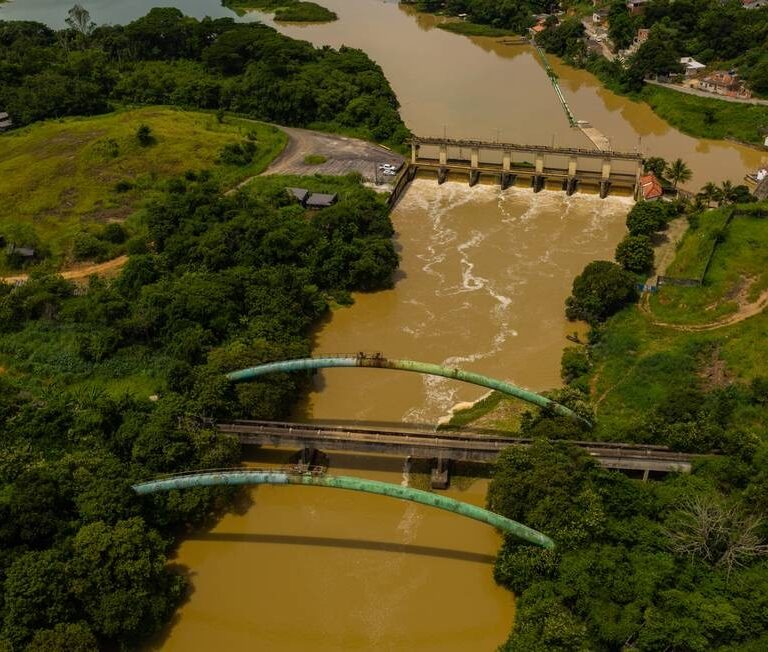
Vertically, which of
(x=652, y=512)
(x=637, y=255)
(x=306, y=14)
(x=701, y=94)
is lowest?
(x=652, y=512)

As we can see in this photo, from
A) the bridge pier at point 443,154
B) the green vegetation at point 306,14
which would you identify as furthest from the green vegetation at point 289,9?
the bridge pier at point 443,154

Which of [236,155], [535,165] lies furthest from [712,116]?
[236,155]

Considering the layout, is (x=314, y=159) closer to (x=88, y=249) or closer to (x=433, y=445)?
(x=88, y=249)

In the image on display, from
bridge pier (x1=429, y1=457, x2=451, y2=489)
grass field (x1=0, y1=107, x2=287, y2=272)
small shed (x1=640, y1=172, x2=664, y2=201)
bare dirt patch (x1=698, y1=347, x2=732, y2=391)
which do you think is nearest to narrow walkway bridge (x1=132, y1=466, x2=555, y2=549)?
bridge pier (x1=429, y1=457, x2=451, y2=489)

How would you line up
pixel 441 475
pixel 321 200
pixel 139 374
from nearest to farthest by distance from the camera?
pixel 441 475 → pixel 139 374 → pixel 321 200

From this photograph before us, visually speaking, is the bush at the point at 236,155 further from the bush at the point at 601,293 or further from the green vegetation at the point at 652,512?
the green vegetation at the point at 652,512

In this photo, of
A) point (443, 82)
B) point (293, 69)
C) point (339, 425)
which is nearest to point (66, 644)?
Result: point (339, 425)

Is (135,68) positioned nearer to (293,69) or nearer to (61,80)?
(61,80)

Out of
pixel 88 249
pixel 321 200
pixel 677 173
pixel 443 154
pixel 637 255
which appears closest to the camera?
pixel 637 255
